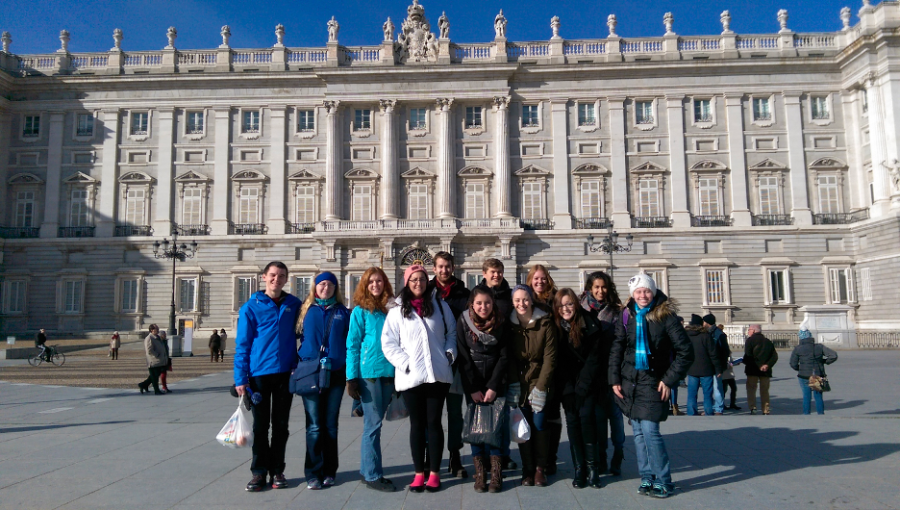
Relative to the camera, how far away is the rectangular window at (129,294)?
35969 mm

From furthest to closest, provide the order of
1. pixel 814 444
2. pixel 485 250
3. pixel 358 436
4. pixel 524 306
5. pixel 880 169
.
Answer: pixel 485 250
pixel 880 169
pixel 358 436
pixel 814 444
pixel 524 306

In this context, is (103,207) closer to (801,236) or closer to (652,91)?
(652,91)

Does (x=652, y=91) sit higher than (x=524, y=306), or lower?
higher

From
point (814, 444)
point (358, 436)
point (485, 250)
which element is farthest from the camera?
point (485, 250)

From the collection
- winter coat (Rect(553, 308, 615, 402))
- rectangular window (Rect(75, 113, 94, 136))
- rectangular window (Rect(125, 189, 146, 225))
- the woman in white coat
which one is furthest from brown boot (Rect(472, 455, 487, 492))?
rectangular window (Rect(75, 113, 94, 136))

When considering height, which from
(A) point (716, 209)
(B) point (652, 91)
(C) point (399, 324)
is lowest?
(C) point (399, 324)

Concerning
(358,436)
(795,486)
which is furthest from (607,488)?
(358,436)

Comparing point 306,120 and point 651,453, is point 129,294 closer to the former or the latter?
point 306,120

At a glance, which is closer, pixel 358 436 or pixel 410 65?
pixel 358 436

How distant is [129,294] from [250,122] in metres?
12.4

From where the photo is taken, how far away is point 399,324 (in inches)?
225

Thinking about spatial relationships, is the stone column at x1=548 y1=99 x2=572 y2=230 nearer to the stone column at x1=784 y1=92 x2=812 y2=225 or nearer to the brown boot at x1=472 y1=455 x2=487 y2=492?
the stone column at x1=784 y1=92 x2=812 y2=225

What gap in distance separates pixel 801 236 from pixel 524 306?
34.7 m

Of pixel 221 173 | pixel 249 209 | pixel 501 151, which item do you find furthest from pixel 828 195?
pixel 221 173
